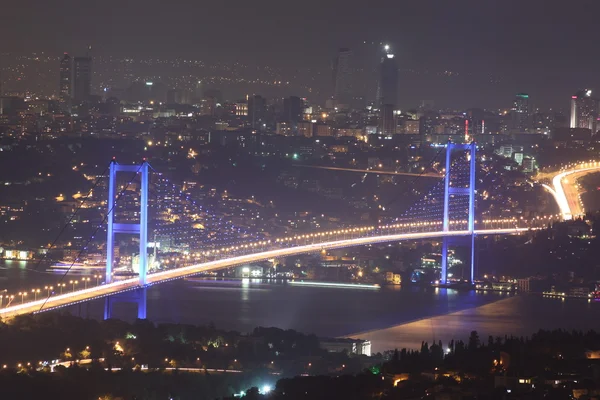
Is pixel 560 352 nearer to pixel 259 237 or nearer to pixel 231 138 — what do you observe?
pixel 259 237

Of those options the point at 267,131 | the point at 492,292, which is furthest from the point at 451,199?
the point at 267,131

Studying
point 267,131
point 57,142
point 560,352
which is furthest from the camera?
point 267,131

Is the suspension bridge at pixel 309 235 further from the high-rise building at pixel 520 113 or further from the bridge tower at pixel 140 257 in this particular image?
the high-rise building at pixel 520 113

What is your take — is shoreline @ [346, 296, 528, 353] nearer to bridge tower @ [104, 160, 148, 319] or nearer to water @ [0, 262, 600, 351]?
water @ [0, 262, 600, 351]

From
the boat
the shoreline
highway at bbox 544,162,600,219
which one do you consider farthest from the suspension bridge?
the shoreline

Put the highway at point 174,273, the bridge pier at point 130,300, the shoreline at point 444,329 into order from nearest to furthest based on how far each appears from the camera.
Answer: the highway at point 174,273 → the bridge pier at point 130,300 → the shoreline at point 444,329

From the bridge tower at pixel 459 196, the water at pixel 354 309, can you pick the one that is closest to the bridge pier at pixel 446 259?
the bridge tower at pixel 459 196
